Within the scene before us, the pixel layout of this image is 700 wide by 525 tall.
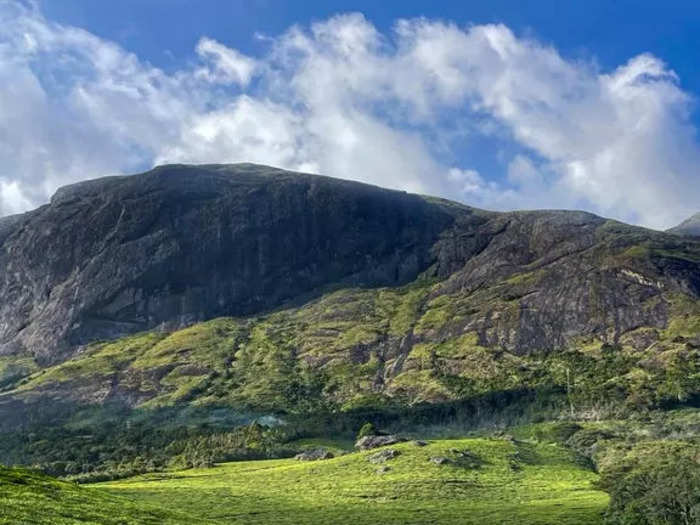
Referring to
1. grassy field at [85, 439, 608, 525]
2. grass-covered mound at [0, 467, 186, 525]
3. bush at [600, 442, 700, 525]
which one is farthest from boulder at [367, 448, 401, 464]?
grass-covered mound at [0, 467, 186, 525]

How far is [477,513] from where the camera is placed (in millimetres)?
132750

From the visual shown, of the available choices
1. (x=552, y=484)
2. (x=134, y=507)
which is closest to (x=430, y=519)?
(x=552, y=484)

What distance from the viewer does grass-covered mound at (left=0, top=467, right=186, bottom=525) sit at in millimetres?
46938

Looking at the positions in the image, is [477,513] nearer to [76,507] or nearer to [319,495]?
[319,495]

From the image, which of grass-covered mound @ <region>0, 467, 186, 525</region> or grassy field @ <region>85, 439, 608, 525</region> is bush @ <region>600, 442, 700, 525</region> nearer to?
grassy field @ <region>85, 439, 608, 525</region>

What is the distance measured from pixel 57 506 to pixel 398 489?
359 feet

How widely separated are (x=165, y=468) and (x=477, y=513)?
99122 mm

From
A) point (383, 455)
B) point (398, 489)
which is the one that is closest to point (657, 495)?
point (398, 489)

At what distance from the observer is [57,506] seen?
51500 millimetres

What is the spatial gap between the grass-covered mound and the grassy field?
47.8m

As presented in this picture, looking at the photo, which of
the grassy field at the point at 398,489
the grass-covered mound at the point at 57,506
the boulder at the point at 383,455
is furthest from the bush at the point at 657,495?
the grass-covered mound at the point at 57,506

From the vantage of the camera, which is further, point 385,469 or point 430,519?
point 385,469

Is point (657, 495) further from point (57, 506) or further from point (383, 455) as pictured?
point (57, 506)

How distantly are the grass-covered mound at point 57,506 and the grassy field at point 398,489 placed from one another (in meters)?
47.8
